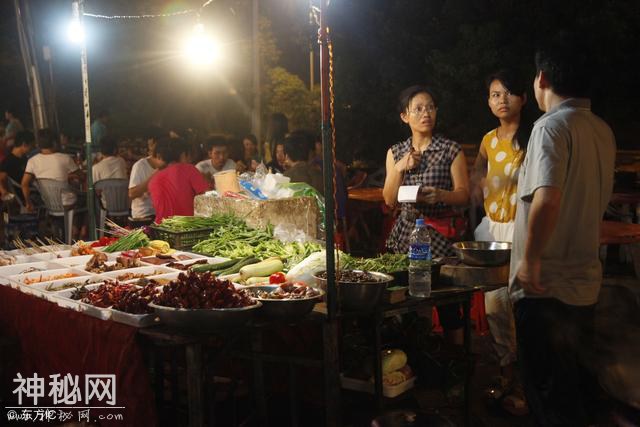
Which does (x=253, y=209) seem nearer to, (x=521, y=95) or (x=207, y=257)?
(x=207, y=257)

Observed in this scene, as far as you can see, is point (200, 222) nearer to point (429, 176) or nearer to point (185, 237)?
point (185, 237)

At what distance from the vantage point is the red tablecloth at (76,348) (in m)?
3.57

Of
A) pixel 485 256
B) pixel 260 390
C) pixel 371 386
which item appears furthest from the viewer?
pixel 260 390

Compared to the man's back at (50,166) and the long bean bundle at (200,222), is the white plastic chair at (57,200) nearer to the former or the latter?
the man's back at (50,166)

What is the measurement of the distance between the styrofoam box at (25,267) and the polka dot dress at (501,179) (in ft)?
11.4

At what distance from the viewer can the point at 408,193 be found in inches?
184

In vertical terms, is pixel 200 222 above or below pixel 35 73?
below

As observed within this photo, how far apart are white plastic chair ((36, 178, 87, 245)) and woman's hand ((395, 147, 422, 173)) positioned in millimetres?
6541

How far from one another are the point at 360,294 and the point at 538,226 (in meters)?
1.06

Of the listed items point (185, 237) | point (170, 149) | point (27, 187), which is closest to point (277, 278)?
point (185, 237)

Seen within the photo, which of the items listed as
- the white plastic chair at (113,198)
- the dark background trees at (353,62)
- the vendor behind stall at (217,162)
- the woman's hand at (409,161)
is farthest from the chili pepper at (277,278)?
the white plastic chair at (113,198)

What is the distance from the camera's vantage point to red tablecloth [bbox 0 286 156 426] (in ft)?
11.7

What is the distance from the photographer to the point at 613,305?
411 cm

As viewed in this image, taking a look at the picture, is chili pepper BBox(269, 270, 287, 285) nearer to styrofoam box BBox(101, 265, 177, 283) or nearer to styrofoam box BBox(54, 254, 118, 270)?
styrofoam box BBox(101, 265, 177, 283)
